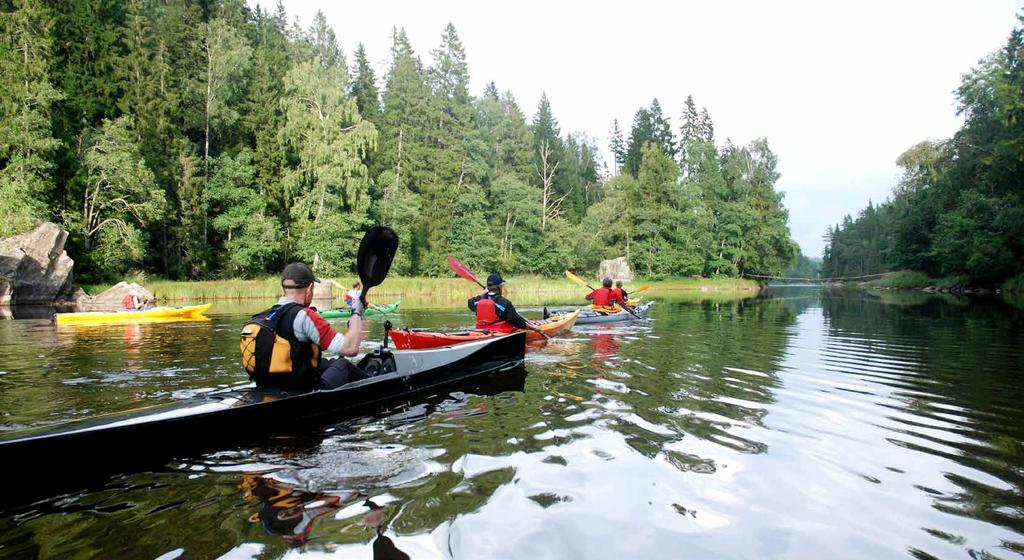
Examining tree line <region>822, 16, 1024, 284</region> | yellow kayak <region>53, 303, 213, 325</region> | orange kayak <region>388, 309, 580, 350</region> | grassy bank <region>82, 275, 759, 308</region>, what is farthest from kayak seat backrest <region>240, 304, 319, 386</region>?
tree line <region>822, 16, 1024, 284</region>

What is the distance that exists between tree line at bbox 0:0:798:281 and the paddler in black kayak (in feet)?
83.2

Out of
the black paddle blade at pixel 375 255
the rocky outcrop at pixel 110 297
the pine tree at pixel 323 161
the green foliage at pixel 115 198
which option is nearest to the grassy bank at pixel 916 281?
the pine tree at pixel 323 161

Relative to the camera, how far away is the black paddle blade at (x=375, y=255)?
20.8ft

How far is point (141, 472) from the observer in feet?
13.4

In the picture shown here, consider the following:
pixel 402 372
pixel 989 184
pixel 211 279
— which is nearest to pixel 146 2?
pixel 211 279

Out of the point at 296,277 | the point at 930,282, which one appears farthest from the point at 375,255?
the point at 930,282

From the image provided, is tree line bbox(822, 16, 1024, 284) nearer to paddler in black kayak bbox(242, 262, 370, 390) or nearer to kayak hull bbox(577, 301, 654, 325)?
kayak hull bbox(577, 301, 654, 325)

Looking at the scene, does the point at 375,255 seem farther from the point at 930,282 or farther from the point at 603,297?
the point at 930,282

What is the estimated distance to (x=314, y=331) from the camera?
4734 mm

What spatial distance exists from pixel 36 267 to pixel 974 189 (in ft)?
175

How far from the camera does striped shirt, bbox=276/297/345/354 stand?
4.73 m

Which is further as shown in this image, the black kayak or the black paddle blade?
the black paddle blade

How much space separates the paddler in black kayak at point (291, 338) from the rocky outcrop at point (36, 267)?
24.3 meters

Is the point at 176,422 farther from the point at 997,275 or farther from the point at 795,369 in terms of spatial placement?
the point at 997,275
